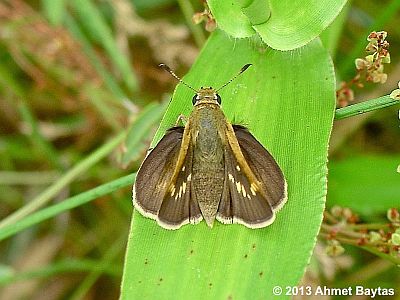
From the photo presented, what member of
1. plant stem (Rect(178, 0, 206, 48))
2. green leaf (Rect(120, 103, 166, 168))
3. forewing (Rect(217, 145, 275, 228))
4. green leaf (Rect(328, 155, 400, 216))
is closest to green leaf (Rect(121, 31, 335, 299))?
forewing (Rect(217, 145, 275, 228))

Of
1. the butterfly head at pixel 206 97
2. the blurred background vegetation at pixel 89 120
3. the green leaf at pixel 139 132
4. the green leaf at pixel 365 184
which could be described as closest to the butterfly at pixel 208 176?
the butterfly head at pixel 206 97

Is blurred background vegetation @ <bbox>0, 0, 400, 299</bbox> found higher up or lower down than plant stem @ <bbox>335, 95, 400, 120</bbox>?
higher up

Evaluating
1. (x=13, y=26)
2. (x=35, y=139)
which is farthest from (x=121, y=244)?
(x=13, y=26)

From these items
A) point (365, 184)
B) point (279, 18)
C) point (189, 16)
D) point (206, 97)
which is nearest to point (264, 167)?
point (206, 97)

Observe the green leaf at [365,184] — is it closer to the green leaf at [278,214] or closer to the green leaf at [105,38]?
the green leaf at [278,214]

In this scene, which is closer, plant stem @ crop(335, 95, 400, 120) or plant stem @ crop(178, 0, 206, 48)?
plant stem @ crop(335, 95, 400, 120)

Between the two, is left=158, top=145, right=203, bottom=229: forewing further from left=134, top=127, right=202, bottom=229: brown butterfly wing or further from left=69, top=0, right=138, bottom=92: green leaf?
left=69, top=0, right=138, bottom=92: green leaf

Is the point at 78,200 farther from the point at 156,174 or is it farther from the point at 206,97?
the point at 206,97
